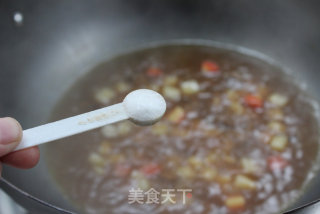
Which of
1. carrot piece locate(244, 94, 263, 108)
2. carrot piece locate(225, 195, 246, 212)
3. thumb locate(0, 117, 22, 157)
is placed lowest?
thumb locate(0, 117, 22, 157)

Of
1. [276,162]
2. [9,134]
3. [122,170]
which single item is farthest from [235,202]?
[9,134]

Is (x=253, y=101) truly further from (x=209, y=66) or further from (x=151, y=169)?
(x=151, y=169)

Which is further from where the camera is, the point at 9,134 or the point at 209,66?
the point at 209,66

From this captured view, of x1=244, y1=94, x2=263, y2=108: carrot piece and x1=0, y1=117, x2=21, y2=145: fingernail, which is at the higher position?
x1=244, y1=94, x2=263, y2=108: carrot piece

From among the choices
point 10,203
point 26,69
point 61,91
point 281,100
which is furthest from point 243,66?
point 10,203

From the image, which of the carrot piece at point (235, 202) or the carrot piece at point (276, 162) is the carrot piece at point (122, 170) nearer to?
the carrot piece at point (235, 202)

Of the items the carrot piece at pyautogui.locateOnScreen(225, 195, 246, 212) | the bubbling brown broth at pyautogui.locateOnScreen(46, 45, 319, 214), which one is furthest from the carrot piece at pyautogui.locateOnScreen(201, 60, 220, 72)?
the carrot piece at pyautogui.locateOnScreen(225, 195, 246, 212)

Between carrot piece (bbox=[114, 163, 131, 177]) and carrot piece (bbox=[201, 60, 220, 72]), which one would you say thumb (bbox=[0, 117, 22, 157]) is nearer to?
carrot piece (bbox=[114, 163, 131, 177])

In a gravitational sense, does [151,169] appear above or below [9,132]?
above
